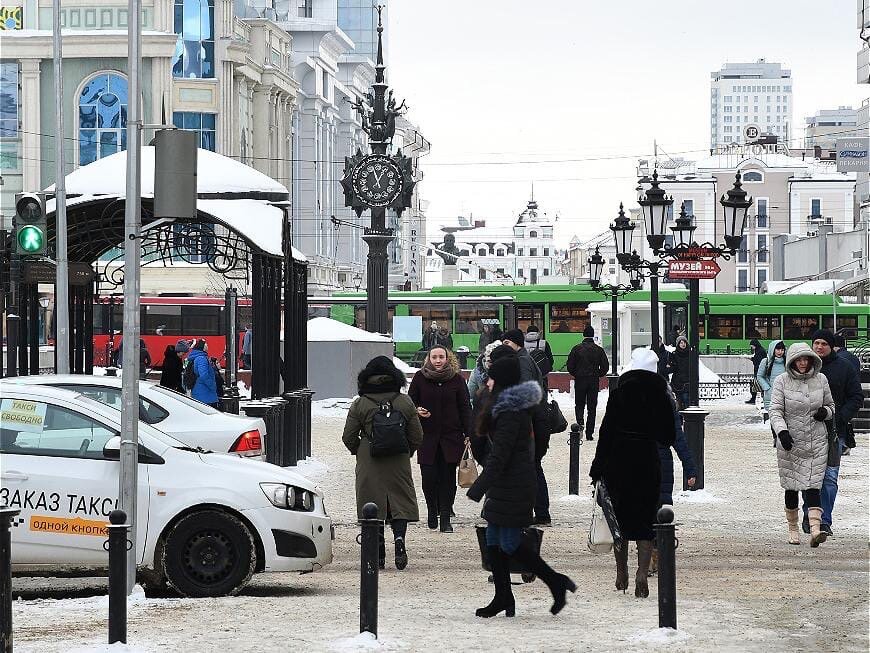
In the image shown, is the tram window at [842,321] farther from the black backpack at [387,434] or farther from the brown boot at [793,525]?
the black backpack at [387,434]

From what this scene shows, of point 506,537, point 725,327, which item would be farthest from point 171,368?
point 725,327

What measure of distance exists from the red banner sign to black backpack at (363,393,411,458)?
9960 millimetres

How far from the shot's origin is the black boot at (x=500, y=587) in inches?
380

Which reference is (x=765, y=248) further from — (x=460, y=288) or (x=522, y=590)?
(x=522, y=590)

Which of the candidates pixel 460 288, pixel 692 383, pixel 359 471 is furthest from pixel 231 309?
pixel 460 288

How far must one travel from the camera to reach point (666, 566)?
8391mm

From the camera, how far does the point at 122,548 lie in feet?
26.9

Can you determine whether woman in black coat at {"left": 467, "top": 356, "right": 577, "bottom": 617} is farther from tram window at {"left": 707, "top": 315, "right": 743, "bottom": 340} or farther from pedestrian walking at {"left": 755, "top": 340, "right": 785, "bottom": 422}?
tram window at {"left": 707, "top": 315, "right": 743, "bottom": 340}

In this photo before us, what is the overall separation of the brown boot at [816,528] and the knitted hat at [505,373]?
4632mm

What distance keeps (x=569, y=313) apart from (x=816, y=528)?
44.4 m

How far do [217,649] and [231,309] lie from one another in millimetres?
16016

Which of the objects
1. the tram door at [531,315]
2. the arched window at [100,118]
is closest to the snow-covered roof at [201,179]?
the tram door at [531,315]

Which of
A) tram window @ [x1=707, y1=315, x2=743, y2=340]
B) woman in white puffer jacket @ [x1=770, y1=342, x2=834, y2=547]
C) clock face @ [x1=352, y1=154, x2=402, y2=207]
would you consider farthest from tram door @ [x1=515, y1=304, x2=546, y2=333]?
woman in white puffer jacket @ [x1=770, y1=342, x2=834, y2=547]

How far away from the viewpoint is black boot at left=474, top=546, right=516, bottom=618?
9656mm
